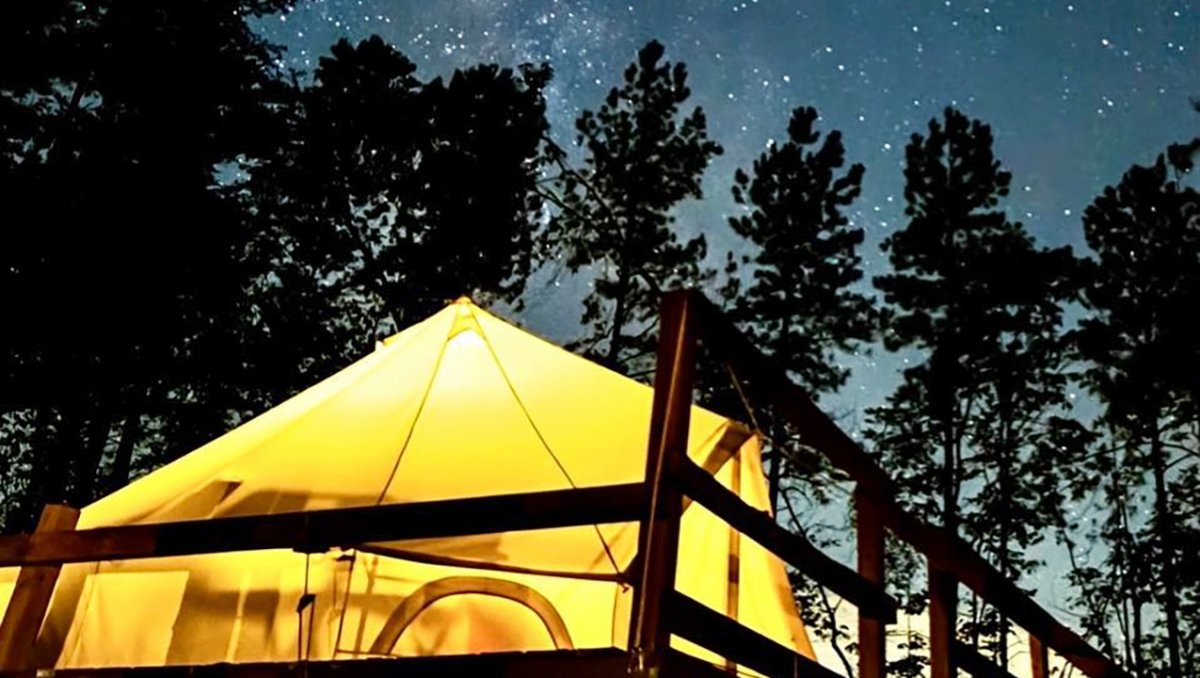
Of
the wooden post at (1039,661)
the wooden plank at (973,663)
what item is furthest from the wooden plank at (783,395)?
the wooden post at (1039,661)

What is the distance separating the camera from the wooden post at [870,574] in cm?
456

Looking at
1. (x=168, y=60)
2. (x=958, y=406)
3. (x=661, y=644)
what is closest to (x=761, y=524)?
(x=661, y=644)

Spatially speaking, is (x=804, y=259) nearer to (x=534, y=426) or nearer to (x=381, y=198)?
(x=381, y=198)

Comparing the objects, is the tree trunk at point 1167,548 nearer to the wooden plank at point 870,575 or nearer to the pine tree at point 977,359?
the pine tree at point 977,359

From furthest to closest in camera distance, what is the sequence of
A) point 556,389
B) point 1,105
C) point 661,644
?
point 1,105
point 556,389
point 661,644

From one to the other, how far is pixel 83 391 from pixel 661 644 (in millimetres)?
16769

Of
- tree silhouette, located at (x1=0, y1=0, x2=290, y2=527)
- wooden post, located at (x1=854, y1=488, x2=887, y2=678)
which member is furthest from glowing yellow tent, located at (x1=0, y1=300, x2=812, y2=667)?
tree silhouette, located at (x1=0, y1=0, x2=290, y2=527)

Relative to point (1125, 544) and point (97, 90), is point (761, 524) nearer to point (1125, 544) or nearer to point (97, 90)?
point (97, 90)

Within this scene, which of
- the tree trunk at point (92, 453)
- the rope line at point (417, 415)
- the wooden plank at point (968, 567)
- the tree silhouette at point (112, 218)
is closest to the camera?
the wooden plank at point (968, 567)

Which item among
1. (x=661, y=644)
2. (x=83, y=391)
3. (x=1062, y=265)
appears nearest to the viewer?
(x=661, y=644)

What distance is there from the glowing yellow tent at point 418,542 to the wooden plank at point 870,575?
3.56 ft

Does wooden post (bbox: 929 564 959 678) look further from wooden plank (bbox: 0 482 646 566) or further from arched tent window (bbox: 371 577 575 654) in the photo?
wooden plank (bbox: 0 482 646 566)

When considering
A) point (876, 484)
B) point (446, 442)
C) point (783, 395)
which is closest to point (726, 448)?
point (876, 484)

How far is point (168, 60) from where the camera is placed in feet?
61.5
